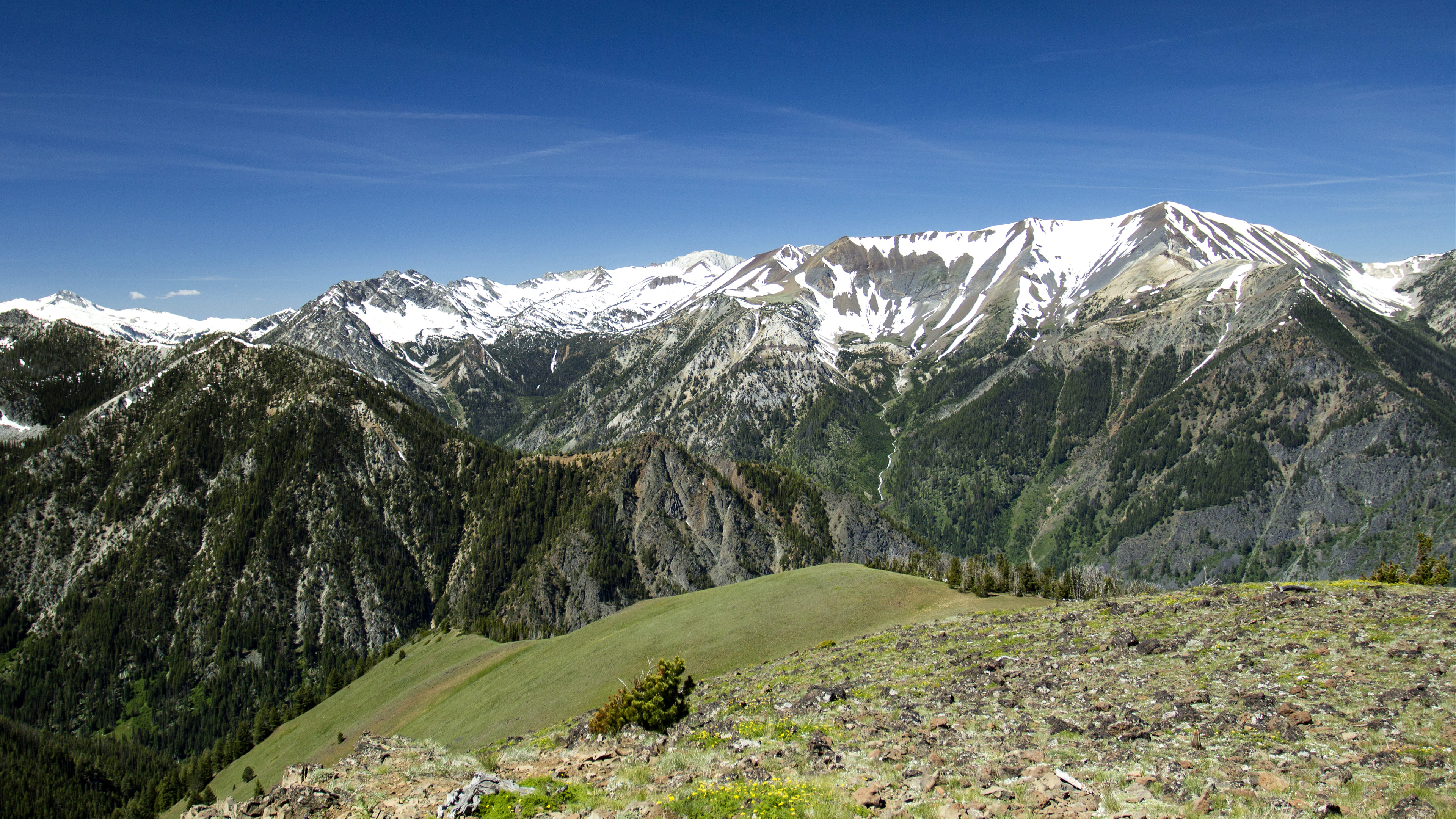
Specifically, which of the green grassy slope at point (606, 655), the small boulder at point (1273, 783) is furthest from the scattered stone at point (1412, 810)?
the green grassy slope at point (606, 655)

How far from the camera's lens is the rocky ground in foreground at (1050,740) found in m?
19.7

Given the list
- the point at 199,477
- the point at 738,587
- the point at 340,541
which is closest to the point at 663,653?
the point at 738,587

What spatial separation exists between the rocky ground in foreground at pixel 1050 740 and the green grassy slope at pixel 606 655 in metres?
19.0

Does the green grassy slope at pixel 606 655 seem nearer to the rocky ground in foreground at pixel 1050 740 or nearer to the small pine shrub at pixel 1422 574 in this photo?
the rocky ground in foreground at pixel 1050 740

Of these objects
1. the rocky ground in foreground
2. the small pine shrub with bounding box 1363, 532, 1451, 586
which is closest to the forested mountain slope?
the rocky ground in foreground

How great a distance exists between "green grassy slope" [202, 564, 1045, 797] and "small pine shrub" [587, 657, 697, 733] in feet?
92.9

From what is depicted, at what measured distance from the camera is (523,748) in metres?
31.8

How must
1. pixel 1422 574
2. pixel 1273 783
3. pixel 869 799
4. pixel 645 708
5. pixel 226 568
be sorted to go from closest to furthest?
pixel 869 799
pixel 1273 783
pixel 645 708
pixel 1422 574
pixel 226 568

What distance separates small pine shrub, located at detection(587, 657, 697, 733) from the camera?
33188 millimetres

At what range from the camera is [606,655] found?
73938 millimetres

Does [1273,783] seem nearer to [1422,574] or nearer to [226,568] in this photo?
[1422,574]

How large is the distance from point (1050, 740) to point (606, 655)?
54.5 metres

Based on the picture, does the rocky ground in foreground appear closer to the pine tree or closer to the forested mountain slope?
the pine tree

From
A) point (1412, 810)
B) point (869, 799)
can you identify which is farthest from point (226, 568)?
point (1412, 810)
